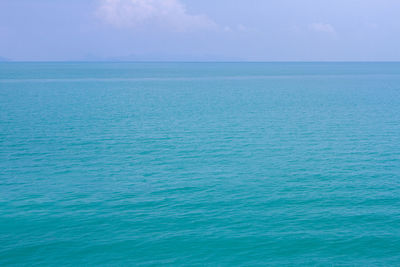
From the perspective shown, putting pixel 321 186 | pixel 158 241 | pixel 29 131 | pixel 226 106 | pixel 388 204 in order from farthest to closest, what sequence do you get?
pixel 226 106 < pixel 29 131 < pixel 321 186 < pixel 388 204 < pixel 158 241

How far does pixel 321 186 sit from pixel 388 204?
6390mm

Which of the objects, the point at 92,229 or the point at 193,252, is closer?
the point at 193,252

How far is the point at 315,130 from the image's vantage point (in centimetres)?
6462

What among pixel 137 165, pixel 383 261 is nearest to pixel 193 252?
pixel 383 261

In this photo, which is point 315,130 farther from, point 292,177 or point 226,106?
point 226,106

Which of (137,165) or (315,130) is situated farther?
(315,130)

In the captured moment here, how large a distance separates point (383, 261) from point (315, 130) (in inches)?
1546

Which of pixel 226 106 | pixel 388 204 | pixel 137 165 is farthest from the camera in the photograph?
pixel 226 106

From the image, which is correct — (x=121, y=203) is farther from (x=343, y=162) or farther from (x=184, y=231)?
(x=343, y=162)

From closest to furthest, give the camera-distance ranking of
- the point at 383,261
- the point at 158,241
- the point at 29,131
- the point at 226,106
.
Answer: the point at 383,261
the point at 158,241
the point at 29,131
the point at 226,106

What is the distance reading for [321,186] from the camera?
39469 millimetres

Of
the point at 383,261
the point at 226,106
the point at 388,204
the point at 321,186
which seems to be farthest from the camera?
the point at 226,106

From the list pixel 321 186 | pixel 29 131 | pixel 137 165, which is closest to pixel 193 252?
pixel 321 186

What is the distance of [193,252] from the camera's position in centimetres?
2808
